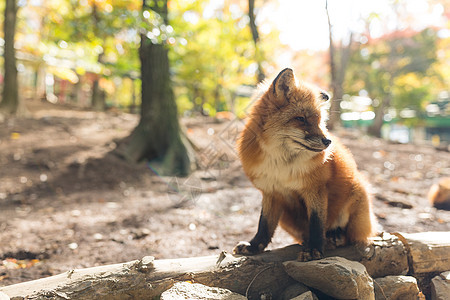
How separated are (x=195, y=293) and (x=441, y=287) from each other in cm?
182

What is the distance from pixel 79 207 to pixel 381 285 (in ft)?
14.2

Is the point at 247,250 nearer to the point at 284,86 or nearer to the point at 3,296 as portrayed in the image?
the point at 284,86

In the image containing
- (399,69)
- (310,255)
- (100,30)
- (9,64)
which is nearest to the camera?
(310,255)

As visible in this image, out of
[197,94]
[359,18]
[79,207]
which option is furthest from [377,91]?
[79,207]

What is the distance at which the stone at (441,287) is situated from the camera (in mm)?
2261

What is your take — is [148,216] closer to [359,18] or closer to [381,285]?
[381,285]

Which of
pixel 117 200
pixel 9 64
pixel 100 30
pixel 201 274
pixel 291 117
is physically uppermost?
pixel 100 30

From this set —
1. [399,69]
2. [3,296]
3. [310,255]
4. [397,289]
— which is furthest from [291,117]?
[399,69]

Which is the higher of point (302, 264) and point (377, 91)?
point (377, 91)

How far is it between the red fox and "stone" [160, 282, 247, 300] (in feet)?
1.98

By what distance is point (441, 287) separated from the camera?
2.31m

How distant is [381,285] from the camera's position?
7.40 ft

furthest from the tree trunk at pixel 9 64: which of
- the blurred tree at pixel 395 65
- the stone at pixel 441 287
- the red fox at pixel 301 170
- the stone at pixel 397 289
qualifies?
the blurred tree at pixel 395 65

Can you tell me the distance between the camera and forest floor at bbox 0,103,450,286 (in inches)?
138
